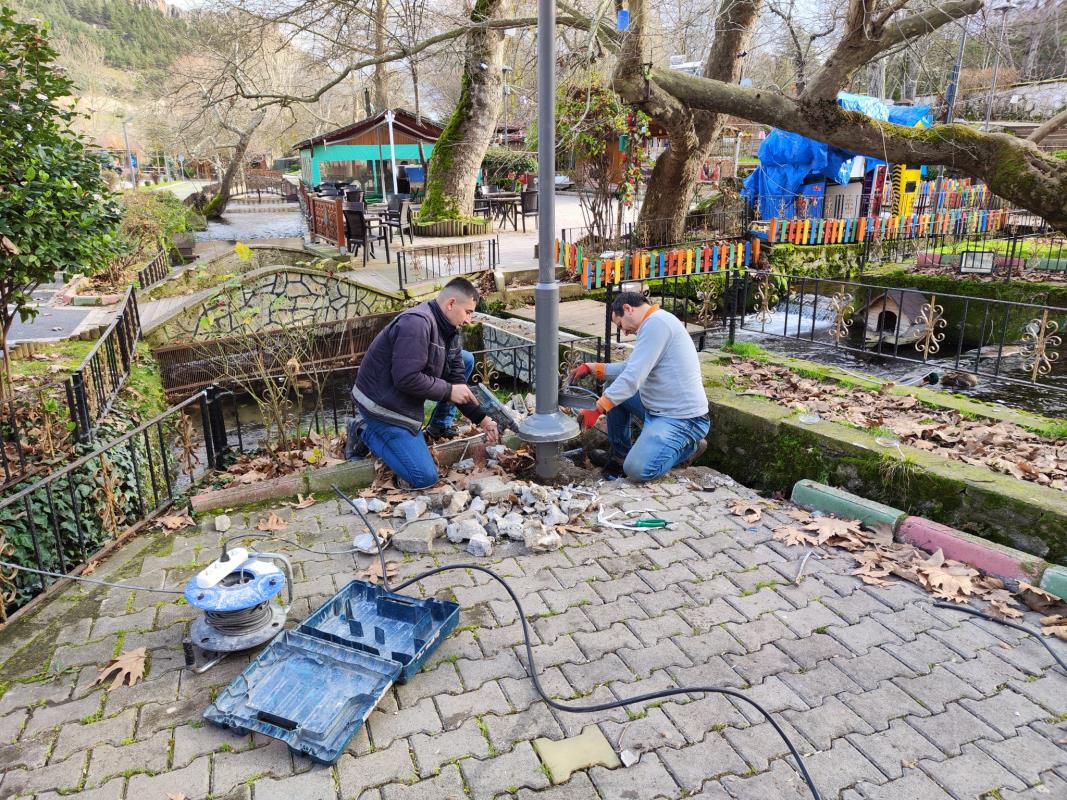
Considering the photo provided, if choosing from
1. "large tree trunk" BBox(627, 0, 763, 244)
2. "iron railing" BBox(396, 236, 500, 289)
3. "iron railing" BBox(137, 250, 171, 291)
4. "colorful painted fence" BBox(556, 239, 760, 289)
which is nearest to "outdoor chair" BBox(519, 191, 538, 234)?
"iron railing" BBox(396, 236, 500, 289)

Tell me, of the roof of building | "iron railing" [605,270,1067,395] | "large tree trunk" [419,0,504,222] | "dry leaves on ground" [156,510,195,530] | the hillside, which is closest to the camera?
"dry leaves on ground" [156,510,195,530]

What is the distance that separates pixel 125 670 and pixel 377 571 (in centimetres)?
135

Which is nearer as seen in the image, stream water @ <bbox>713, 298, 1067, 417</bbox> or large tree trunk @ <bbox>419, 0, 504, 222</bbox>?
stream water @ <bbox>713, 298, 1067, 417</bbox>

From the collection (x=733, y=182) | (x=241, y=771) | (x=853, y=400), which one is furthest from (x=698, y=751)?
(x=733, y=182)

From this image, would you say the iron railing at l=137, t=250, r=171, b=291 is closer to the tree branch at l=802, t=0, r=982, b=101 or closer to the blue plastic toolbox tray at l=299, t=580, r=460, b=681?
the blue plastic toolbox tray at l=299, t=580, r=460, b=681

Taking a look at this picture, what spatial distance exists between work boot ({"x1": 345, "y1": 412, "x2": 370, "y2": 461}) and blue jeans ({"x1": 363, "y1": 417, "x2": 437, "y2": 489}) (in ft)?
1.11

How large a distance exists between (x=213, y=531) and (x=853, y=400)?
17.3 ft

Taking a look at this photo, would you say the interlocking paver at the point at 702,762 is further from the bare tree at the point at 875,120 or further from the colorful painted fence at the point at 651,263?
the colorful painted fence at the point at 651,263

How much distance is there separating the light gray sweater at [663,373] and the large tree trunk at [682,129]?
26.4ft

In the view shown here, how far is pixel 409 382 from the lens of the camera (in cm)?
504

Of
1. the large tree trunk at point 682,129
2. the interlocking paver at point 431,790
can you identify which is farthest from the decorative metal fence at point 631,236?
the interlocking paver at point 431,790

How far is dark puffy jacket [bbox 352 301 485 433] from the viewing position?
505 centimetres

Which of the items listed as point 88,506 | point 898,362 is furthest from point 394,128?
point 88,506

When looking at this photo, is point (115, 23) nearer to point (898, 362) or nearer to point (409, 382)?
point (898, 362)
